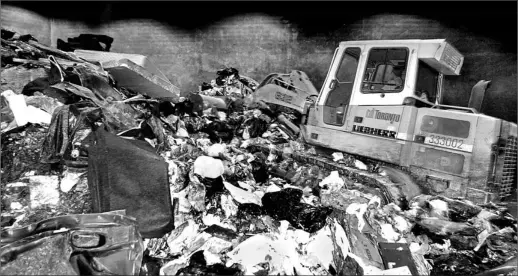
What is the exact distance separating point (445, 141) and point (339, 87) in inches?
51.5

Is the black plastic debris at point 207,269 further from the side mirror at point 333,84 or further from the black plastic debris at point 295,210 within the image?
the side mirror at point 333,84

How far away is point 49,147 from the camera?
271 centimetres

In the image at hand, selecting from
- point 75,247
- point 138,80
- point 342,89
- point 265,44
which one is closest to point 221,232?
point 75,247

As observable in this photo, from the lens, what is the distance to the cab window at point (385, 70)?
3.60 meters

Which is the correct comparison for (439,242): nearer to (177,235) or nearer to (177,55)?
(177,235)

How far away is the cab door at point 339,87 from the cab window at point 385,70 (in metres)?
0.19

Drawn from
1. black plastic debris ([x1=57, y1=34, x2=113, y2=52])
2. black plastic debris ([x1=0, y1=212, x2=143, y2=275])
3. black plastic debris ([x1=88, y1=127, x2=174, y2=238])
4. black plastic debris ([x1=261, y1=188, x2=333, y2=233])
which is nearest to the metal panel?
black plastic debris ([x1=261, y1=188, x2=333, y2=233])

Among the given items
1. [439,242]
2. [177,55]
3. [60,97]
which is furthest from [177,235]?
[177,55]

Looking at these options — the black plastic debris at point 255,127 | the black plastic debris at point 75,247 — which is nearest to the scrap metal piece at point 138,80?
the black plastic debris at point 255,127

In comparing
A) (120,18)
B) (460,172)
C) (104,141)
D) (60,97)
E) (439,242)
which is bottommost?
(439,242)

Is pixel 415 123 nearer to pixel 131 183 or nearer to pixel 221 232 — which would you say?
pixel 221 232

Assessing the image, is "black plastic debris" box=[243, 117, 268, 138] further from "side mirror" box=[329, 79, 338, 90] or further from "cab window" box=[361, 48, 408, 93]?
"cab window" box=[361, 48, 408, 93]

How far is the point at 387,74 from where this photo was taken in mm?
3684

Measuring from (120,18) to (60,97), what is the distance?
19.2 ft
